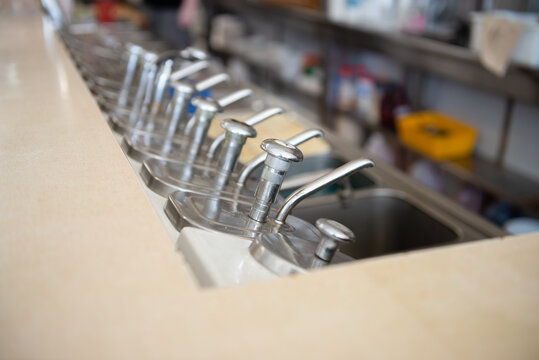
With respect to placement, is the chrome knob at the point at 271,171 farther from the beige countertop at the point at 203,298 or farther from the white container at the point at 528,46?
the white container at the point at 528,46

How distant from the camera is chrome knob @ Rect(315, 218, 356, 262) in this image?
2.46 ft

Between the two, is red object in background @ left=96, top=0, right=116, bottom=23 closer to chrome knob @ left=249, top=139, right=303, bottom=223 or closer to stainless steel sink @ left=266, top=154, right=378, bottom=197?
stainless steel sink @ left=266, top=154, right=378, bottom=197

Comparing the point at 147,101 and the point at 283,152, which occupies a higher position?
the point at 283,152

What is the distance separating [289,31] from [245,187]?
→ 13.8 ft

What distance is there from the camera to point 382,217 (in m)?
1.60

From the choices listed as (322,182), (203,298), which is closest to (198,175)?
(322,182)

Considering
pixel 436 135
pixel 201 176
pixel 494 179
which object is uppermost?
pixel 201 176

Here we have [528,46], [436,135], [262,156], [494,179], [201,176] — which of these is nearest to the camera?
[262,156]

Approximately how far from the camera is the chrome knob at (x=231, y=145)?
3.33 feet

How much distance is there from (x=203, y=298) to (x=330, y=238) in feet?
0.76

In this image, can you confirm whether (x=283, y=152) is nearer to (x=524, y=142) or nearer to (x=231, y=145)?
(x=231, y=145)

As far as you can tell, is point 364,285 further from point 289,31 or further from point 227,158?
point 289,31

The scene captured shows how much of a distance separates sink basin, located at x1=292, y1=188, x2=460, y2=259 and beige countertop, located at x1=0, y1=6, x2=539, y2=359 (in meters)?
0.67

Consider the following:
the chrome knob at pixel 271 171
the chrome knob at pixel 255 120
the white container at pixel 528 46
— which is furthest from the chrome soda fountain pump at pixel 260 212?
the white container at pixel 528 46
